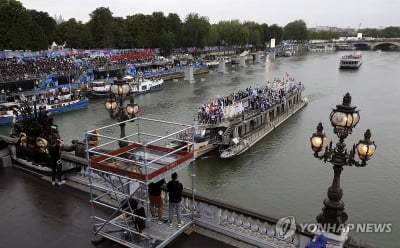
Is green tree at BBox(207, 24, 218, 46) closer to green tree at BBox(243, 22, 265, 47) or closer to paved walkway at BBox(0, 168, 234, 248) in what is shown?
green tree at BBox(243, 22, 265, 47)

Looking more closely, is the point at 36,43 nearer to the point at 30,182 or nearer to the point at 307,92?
the point at 307,92

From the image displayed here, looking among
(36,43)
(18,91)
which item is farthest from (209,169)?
A: (36,43)

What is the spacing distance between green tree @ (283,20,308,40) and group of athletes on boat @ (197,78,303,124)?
146770mm

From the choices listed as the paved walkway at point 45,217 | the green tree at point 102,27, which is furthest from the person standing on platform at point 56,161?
the green tree at point 102,27

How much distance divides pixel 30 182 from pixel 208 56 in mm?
105659

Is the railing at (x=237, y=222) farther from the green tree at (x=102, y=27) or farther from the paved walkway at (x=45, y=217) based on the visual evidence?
the green tree at (x=102, y=27)

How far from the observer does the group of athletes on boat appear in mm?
31328

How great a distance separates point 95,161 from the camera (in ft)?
25.6

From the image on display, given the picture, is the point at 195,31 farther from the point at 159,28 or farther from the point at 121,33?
the point at 121,33

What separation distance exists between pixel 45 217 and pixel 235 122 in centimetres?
2306

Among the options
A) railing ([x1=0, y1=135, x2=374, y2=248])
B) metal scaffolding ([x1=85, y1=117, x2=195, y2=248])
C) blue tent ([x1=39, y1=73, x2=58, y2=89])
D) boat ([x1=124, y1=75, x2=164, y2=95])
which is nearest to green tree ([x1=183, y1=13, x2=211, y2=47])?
boat ([x1=124, y1=75, x2=164, y2=95])

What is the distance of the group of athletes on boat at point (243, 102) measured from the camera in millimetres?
31328

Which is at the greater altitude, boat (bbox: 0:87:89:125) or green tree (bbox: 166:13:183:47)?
green tree (bbox: 166:13:183:47)

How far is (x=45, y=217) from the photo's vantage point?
31.5ft
